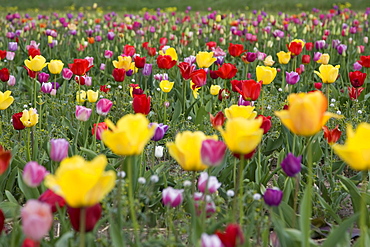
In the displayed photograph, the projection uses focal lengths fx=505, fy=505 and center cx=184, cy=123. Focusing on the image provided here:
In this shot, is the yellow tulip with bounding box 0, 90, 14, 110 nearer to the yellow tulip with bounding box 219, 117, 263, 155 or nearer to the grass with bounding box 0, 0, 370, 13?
the yellow tulip with bounding box 219, 117, 263, 155

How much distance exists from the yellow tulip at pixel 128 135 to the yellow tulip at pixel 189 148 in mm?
138

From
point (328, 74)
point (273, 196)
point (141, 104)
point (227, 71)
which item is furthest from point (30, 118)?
point (328, 74)

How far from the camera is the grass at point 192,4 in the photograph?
17.2 meters

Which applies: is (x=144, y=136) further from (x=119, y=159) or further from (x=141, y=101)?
(x=119, y=159)

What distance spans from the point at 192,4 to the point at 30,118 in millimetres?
17012

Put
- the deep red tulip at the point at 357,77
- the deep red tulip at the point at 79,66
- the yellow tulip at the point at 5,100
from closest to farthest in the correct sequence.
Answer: the yellow tulip at the point at 5,100 < the deep red tulip at the point at 79,66 < the deep red tulip at the point at 357,77

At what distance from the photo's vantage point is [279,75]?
570 cm

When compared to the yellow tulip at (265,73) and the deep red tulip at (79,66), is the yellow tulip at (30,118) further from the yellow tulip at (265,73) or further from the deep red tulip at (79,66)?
the yellow tulip at (265,73)

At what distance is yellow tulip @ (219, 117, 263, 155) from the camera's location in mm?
1499

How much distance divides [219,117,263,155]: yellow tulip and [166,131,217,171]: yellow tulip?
7 cm

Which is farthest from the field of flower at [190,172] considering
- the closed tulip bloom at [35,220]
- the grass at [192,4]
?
the grass at [192,4]

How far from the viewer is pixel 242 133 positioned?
4.96 feet

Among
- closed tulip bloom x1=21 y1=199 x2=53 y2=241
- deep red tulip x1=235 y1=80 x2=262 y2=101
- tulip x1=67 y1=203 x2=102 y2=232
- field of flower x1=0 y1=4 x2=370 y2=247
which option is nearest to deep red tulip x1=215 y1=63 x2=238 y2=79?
field of flower x1=0 y1=4 x2=370 y2=247

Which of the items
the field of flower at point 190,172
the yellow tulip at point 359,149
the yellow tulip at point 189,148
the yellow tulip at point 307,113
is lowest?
the field of flower at point 190,172
